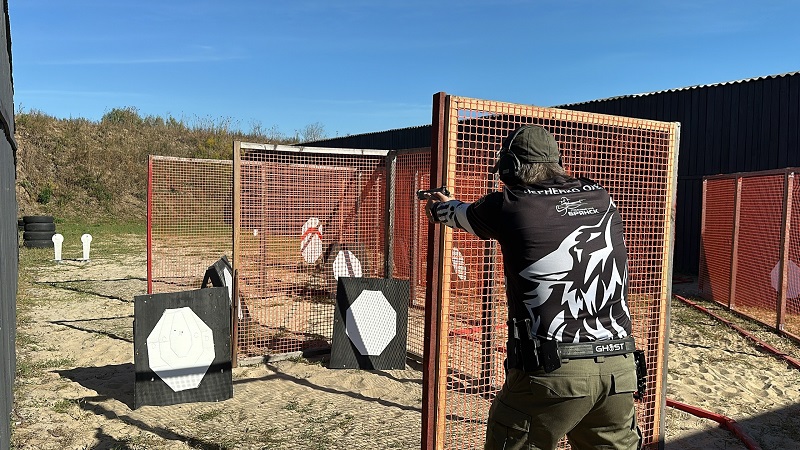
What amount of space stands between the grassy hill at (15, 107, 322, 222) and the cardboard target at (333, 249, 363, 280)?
79.7 ft

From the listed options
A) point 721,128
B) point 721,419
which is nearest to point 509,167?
point 721,419

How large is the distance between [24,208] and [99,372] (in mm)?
24296

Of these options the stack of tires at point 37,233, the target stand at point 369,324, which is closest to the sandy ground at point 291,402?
the target stand at point 369,324

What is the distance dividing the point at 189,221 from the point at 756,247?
9.84m

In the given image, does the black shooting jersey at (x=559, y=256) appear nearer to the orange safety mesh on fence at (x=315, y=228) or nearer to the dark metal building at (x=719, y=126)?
the orange safety mesh on fence at (x=315, y=228)

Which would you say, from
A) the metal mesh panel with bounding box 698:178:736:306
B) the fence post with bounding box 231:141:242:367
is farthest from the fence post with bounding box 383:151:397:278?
the metal mesh panel with bounding box 698:178:736:306

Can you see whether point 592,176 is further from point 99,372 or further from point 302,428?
point 99,372

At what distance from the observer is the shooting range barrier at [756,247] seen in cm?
804

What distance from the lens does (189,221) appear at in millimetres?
11250

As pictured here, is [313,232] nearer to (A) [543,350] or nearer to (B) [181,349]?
(B) [181,349]

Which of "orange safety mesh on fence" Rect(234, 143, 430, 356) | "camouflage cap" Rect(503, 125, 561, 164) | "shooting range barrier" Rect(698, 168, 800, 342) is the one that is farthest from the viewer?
"shooting range barrier" Rect(698, 168, 800, 342)

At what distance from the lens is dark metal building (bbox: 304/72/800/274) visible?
1248 centimetres

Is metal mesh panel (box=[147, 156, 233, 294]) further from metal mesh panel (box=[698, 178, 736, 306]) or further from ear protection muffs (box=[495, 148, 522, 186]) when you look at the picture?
metal mesh panel (box=[698, 178, 736, 306])

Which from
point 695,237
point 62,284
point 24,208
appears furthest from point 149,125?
point 695,237
